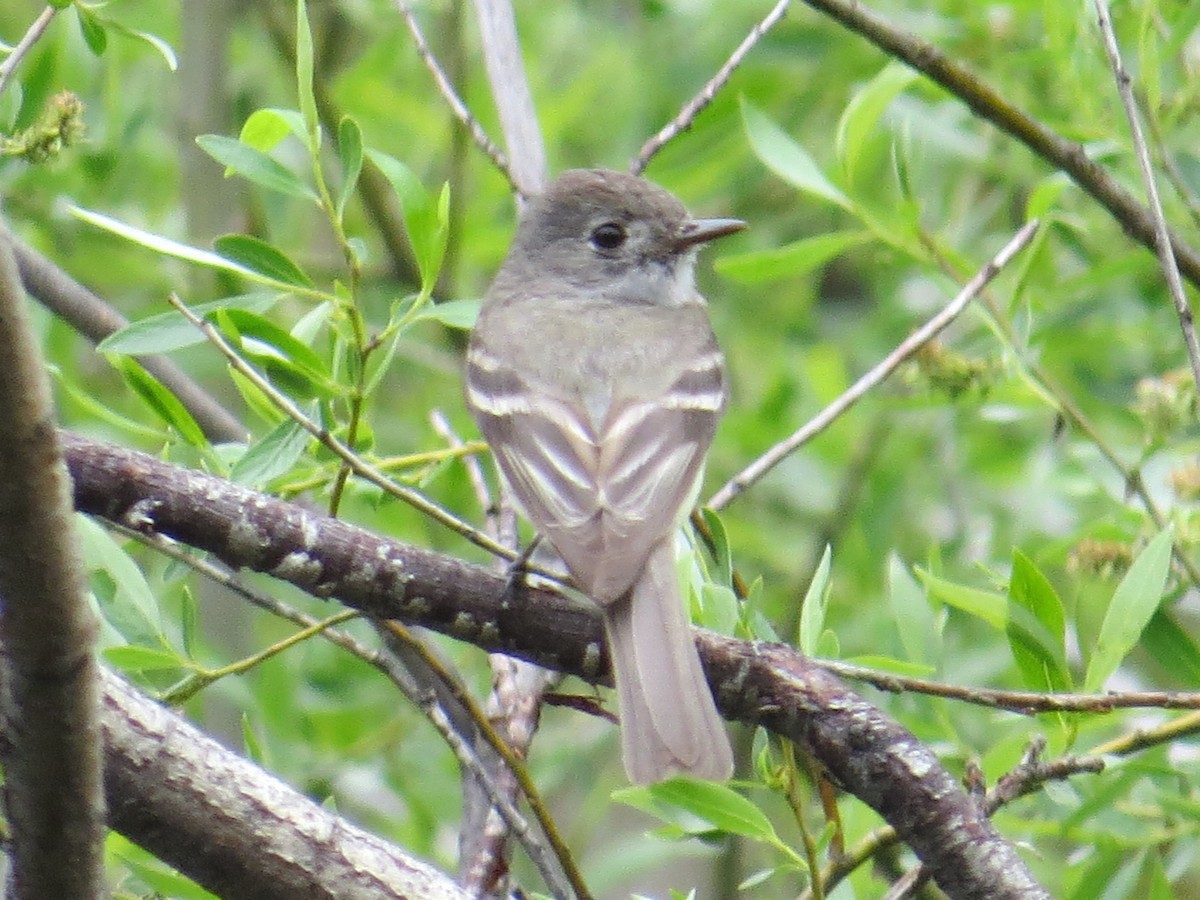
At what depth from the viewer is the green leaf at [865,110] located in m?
3.77

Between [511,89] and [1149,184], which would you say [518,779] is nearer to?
[1149,184]

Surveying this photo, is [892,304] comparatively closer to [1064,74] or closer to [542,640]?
[1064,74]

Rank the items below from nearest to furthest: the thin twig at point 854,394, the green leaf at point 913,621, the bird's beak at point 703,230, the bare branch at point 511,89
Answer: the green leaf at point 913,621 < the thin twig at point 854,394 < the bare branch at point 511,89 < the bird's beak at point 703,230

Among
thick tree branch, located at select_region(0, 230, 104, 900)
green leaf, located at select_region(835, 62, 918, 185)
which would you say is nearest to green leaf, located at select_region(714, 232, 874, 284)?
green leaf, located at select_region(835, 62, 918, 185)

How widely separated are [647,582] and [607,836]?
425cm

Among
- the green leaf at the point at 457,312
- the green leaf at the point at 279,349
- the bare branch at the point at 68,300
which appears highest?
the green leaf at the point at 457,312

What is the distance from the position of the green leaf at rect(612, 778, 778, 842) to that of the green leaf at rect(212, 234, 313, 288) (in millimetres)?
1018

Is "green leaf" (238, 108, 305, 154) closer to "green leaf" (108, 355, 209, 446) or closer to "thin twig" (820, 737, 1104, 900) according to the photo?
"green leaf" (108, 355, 209, 446)

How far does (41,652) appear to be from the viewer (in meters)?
1.87

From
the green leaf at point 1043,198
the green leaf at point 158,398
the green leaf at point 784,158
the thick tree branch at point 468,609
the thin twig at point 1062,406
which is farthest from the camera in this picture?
the green leaf at point 784,158

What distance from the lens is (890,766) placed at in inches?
103

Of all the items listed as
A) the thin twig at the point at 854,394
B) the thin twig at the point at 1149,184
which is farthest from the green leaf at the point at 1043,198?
the thin twig at the point at 1149,184

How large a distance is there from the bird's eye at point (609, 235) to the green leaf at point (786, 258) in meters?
1.10

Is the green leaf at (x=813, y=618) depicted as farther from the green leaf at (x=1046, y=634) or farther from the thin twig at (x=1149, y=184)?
the thin twig at (x=1149, y=184)
